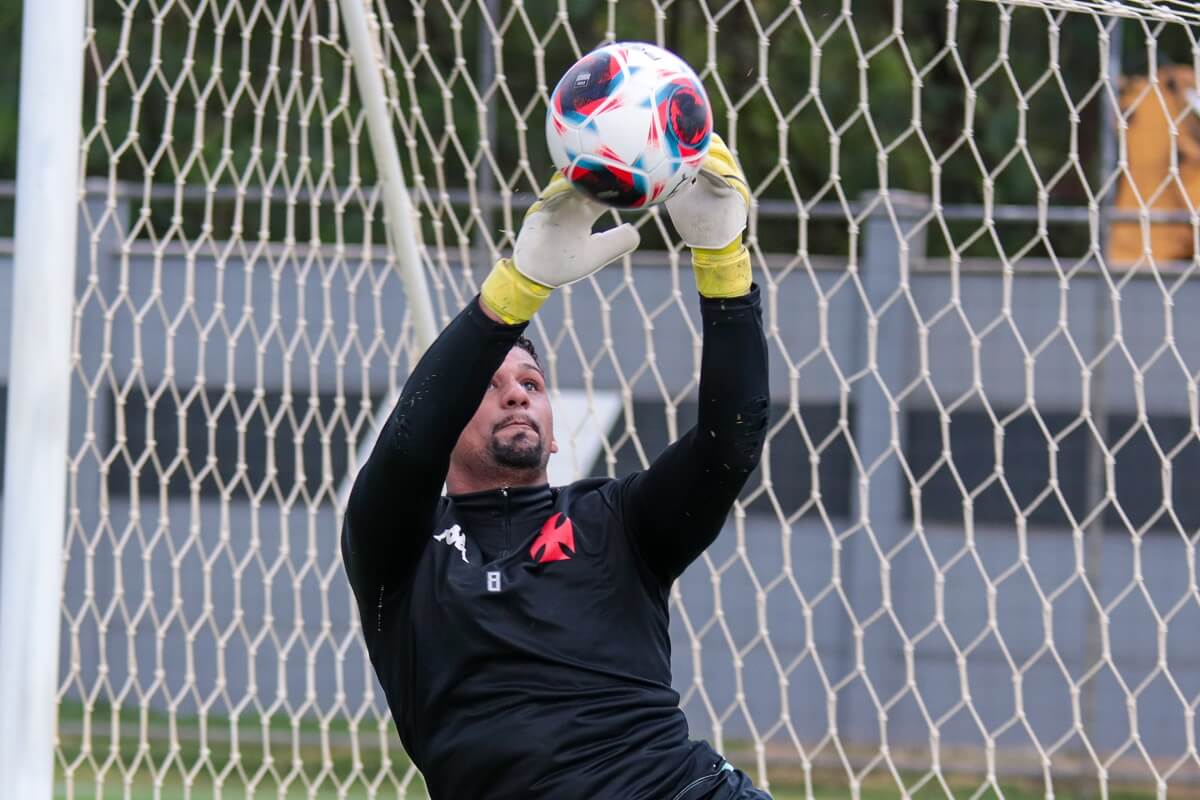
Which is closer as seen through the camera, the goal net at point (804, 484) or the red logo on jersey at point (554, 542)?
the red logo on jersey at point (554, 542)

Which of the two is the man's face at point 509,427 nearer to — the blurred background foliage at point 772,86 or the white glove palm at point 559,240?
the white glove palm at point 559,240

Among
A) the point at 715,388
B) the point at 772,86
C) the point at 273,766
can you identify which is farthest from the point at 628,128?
the point at 772,86

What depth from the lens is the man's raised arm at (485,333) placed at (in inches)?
99.7

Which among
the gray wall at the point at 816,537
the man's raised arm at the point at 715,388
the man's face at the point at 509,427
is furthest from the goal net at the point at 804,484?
the man's raised arm at the point at 715,388

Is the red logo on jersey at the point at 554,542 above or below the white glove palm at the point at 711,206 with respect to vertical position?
below

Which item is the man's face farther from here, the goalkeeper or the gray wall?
the gray wall

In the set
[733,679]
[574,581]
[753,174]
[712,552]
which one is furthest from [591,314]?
[574,581]

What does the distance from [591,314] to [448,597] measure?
3934mm

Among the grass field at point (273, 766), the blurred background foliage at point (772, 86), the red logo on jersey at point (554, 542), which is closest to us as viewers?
the red logo on jersey at point (554, 542)

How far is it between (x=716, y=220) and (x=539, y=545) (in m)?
0.70

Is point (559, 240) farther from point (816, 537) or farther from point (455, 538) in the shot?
point (816, 537)

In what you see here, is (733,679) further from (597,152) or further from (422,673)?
(597,152)

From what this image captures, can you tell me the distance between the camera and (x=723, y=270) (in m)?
2.68

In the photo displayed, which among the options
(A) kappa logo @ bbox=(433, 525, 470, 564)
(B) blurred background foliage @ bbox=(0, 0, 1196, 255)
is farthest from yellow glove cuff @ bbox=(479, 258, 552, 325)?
(B) blurred background foliage @ bbox=(0, 0, 1196, 255)
